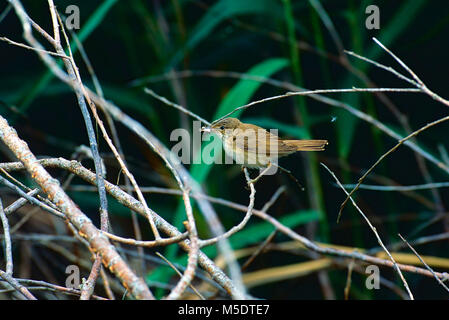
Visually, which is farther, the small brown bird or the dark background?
the dark background

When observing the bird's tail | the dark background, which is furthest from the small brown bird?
the dark background

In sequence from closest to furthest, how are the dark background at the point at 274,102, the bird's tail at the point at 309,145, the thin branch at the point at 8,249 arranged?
the thin branch at the point at 8,249 → the bird's tail at the point at 309,145 → the dark background at the point at 274,102

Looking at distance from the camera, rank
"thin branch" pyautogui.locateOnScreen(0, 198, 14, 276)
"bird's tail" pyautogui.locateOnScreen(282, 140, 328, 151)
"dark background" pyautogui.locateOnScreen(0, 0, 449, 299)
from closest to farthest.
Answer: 1. "thin branch" pyautogui.locateOnScreen(0, 198, 14, 276)
2. "bird's tail" pyautogui.locateOnScreen(282, 140, 328, 151)
3. "dark background" pyautogui.locateOnScreen(0, 0, 449, 299)

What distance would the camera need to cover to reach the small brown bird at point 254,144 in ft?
8.80

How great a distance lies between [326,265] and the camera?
2795mm

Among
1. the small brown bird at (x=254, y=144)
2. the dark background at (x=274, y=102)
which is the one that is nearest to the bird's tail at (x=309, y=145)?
the small brown bird at (x=254, y=144)

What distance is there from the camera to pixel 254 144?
277 centimetres

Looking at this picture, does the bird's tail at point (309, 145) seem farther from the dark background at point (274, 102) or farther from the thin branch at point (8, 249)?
the thin branch at point (8, 249)

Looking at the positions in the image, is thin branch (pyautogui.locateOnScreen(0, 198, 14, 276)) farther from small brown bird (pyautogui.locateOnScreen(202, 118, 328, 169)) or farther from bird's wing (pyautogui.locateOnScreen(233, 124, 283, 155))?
bird's wing (pyautogui.locateOnScreen(233, 124, 283, 155))

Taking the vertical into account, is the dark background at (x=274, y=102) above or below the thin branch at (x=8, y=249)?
above

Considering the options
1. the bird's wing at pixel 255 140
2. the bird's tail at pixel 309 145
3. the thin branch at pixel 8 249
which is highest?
the bird's wing at pixel 255 140

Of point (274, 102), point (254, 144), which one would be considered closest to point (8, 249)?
point (254, 144)

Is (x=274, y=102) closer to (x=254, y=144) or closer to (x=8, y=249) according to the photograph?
(x=254, y=144)

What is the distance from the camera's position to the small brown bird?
2.68 m
